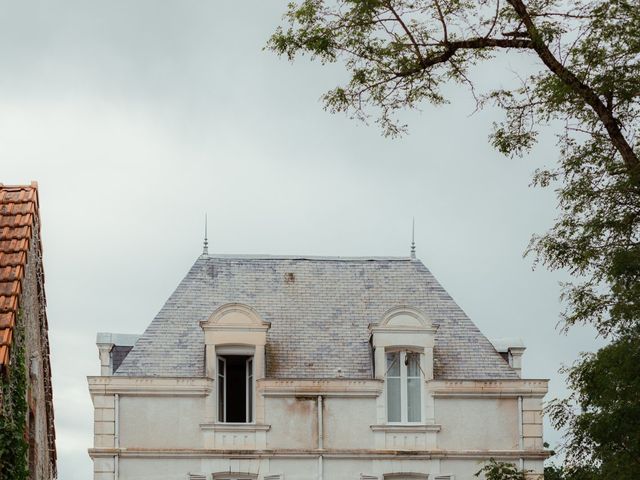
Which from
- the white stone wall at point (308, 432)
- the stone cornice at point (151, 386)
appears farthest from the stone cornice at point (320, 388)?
the stone cornice at point (151, 386)

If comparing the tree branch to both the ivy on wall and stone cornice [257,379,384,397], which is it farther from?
stone cornice [257,379,384,397]

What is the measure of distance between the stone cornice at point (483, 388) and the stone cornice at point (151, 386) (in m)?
5.87

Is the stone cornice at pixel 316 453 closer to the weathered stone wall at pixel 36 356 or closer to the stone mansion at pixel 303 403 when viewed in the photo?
the stone mansion at pixel 303 403

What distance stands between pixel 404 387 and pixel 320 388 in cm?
222

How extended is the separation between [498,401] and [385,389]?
2.92m

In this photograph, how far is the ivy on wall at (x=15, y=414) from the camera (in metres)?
21.0

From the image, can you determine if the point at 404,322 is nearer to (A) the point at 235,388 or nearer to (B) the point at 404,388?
(B) the point at 404,388

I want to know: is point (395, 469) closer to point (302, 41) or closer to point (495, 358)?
point (495, 358)

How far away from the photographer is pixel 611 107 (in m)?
20.9

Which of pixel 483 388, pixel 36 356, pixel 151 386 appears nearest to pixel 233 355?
pixel 151 386

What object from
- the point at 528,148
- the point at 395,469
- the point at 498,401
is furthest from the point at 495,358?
the point at 528,148

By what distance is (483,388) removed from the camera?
40.3m

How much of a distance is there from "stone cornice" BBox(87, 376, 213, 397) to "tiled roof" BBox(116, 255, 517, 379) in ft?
1.37

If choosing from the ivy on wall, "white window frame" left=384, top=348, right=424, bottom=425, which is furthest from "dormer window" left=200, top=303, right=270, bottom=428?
the ivy on wall
